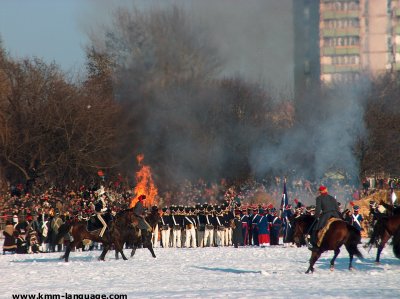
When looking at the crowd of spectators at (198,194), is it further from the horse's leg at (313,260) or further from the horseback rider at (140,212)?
the horse's leg at (313,260)

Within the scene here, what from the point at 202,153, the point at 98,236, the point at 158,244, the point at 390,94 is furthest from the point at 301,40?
the point at 98,236

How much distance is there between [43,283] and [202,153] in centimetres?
4300

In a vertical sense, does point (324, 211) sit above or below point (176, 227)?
below

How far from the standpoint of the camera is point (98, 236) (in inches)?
1199

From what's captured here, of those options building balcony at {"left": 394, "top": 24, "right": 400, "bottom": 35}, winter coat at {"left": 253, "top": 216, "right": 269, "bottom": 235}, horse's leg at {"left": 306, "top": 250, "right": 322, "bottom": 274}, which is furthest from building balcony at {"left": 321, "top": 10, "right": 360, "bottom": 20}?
horse's leg at {"left": 306, "top": 250, "right": 322, "bottom": 274}

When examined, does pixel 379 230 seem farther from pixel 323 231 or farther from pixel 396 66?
pixel 396 66

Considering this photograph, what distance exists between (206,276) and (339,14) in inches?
4076

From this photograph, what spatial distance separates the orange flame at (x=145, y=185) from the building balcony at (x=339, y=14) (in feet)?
213

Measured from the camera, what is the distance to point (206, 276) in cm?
2425

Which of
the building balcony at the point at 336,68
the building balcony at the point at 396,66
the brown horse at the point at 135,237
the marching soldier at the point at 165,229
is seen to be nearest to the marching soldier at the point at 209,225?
the marching soldier at the point at 165,229

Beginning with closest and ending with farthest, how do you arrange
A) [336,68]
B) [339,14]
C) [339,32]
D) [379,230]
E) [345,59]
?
1. [379,230]
2. [339,14]
3. [339,32]
4. [336,68]
5. [345,59]

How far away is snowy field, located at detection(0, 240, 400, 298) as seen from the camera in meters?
19.9

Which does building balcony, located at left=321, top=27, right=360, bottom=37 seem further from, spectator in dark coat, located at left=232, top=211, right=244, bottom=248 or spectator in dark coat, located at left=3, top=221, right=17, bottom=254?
spectator in dark coat, located at left=3, top=221, right=17, bottom=254

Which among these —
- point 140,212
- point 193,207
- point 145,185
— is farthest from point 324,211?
point 145,185
